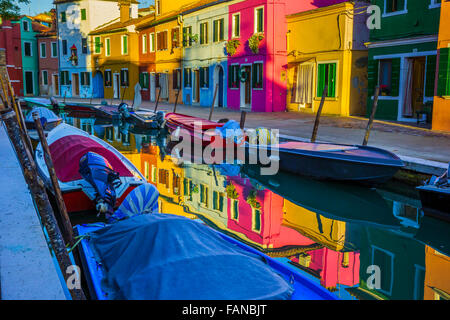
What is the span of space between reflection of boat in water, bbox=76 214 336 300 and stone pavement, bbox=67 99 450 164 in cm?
735

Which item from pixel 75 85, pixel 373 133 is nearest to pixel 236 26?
pixel 373 133

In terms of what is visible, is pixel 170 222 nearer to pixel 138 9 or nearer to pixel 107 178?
pixel 107 178

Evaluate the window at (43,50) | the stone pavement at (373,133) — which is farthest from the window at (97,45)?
the stone pavement at (373,133)

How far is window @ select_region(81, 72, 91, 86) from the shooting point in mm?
41062

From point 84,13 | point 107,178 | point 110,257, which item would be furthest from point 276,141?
point 84,13

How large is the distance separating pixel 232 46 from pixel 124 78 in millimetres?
15104

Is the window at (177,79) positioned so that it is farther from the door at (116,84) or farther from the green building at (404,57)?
the green building at (404,57)

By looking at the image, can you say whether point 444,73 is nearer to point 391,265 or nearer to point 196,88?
point 391,265

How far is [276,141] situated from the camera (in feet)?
40.6

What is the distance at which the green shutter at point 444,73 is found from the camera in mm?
13758

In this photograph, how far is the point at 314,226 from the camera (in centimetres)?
812

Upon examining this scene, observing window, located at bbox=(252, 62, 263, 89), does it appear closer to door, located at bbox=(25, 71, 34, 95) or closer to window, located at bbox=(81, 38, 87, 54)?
window, located at bbox=(81, 38, 87, 54)

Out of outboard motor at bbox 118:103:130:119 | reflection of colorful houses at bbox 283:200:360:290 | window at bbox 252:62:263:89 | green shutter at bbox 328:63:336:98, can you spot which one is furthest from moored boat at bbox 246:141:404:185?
outboard motor at bbox 118:103:130:119

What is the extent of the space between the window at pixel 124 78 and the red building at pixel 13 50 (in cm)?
1282
